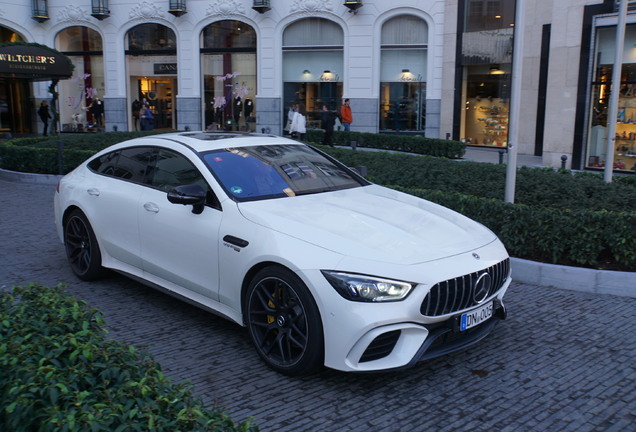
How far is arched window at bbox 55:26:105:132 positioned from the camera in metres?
30.0

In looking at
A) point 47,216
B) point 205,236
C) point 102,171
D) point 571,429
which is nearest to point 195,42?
point 47,216

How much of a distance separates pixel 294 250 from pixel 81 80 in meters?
29.8

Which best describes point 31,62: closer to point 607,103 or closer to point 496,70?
point 496,70

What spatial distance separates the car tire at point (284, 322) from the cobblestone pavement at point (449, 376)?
0.16m

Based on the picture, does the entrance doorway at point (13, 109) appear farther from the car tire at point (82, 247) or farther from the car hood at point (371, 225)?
the car hood at point (371, 225)

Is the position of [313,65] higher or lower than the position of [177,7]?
lower

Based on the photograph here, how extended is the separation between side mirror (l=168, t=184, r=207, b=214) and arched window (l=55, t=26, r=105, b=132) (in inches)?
1080

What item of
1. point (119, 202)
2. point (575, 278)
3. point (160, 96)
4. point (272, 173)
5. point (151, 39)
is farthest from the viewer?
point (160, 96)

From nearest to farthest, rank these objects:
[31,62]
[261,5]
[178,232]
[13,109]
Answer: [178,232], [31,62], [261,5], [13,109]

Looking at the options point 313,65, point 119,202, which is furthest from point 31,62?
point 119,202

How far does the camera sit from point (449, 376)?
14.7ft

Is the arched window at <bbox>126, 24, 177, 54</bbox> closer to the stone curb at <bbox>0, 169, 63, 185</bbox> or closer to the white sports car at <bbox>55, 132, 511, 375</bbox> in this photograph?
the stone curb at <bbox>0, 169, 63, 185</bbox>

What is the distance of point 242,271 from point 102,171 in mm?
2803

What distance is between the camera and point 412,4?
2403 centimetres
